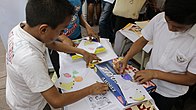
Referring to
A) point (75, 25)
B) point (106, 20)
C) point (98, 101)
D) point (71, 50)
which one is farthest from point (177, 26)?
point (106, 20)

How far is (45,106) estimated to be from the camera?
3.51ft

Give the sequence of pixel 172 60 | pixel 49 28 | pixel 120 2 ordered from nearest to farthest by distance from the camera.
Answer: pixel 49 28, pixel 172 60, pixel 120 2

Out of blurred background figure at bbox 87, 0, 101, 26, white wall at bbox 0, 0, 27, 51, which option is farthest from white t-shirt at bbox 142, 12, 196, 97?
blurred background figure at bbox 87, 0, 101, 26

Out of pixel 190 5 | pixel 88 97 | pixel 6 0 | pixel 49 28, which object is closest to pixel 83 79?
pixel 88 97

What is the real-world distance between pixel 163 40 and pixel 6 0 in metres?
1.42

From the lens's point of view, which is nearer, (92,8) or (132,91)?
(132,91)

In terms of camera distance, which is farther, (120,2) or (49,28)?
(120,2)

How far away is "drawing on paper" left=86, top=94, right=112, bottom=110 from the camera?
0.88 m

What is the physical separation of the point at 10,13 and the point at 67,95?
132 centimetres

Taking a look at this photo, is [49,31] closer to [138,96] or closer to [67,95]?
[67,95]

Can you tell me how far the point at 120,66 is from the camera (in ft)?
3.48

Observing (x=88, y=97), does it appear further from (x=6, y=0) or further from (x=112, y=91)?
(x=6, y=0)

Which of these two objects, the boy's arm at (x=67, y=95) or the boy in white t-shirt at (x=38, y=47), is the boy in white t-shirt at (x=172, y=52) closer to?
the boy's arm at (x=67, y=95)

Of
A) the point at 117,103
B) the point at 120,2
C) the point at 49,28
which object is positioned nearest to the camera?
the point at 49,28
